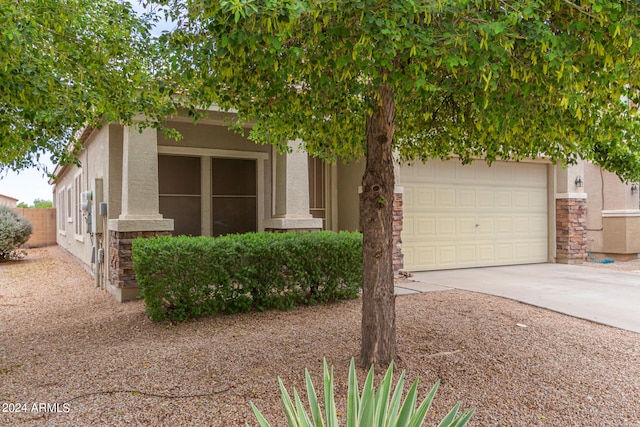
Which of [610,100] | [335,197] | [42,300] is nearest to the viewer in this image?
[610,100]

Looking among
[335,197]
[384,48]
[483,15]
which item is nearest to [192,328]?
[384,48]

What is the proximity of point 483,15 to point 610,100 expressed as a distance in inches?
63.2

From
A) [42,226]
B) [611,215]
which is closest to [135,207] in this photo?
[611,215]

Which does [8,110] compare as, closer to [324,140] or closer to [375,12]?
[324,140]

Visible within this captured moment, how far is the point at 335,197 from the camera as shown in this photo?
10633mm

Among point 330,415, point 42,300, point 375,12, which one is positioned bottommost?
point 42,300

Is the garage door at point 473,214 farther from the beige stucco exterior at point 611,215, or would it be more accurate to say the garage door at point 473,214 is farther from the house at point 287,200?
the beige stucco exterior at point 611,215

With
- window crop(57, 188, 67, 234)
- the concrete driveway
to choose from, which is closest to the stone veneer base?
the concrete driveway

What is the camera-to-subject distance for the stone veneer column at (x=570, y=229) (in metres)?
11.4

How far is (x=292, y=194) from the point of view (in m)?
8.33

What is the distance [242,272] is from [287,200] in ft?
8.63

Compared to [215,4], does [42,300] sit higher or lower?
lower

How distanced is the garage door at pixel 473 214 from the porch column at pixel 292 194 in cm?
225

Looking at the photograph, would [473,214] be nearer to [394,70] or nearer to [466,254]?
[466,254]
